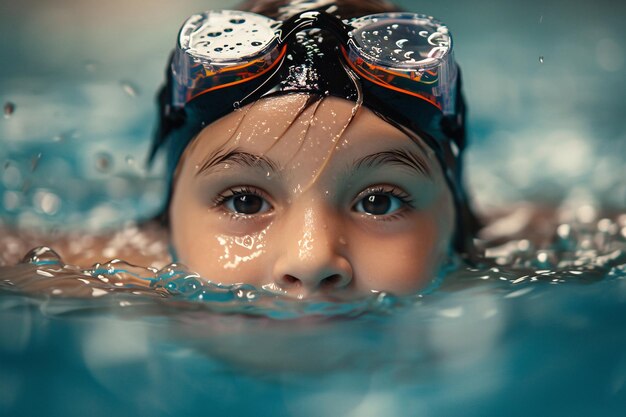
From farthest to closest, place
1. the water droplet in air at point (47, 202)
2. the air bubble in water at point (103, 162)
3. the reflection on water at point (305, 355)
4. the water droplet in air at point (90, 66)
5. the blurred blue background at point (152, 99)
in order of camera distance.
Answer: the water droplet in air at point (90, 66) < the air bubble in water at point (103, 162) < the blurred blue background at point (152, 99) < the water droplet in air at point (47, 202) < the reflection on water at point (305, 355)

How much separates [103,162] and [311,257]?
1347 millimetres

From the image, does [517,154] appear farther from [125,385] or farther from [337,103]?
[125,385]

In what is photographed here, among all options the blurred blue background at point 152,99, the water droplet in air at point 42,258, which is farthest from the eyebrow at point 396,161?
the blurred blue background at point 152,99

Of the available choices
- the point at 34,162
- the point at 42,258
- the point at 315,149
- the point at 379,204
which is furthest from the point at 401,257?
the point at 34,162

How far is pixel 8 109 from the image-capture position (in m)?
2.37

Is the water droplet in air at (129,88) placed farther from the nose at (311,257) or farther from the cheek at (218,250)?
the nose at (311,257)

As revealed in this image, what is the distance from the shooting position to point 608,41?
2.57 meters

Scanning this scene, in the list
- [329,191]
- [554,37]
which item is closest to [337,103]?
[329,191]

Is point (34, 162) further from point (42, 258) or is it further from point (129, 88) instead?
point (42, 258)

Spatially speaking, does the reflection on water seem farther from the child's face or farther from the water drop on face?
the water drop on face

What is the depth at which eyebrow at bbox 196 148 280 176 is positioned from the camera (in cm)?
123

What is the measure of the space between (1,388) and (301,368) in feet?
1.29

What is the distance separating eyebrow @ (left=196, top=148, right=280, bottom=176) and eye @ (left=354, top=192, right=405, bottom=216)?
155mm

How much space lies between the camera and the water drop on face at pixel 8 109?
2.36 meters
